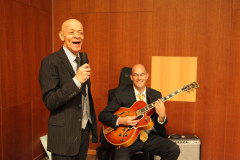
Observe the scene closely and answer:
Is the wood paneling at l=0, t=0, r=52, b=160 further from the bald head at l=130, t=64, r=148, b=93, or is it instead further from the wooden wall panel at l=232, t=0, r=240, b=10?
the wooden wall panel at l=232, t=0, r=240, b=10

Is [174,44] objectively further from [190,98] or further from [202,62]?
[190,98]

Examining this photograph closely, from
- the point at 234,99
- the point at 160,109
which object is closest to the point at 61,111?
the point at 160,109

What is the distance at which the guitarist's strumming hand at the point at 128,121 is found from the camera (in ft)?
8.04

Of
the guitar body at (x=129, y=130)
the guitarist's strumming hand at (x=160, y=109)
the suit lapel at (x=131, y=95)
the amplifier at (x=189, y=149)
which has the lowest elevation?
the amplifier at (x=189, y=149)

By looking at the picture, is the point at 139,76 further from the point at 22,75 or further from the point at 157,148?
the point at 22,75

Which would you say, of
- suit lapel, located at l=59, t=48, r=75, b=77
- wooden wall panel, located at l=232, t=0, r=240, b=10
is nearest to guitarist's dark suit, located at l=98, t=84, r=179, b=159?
suit lapel, located at l=59, t=48, r=75, b=77

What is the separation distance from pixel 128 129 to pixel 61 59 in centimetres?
124

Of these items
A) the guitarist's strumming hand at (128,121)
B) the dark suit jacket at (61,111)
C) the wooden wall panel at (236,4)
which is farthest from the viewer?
the wooden wall panel at (236,4)

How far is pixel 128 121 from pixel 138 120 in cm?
11

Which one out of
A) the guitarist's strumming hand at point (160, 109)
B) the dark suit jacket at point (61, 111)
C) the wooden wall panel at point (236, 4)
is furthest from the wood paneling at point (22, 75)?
the wooden wall panel at point (236, 4)

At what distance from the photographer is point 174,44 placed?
11.3 ft

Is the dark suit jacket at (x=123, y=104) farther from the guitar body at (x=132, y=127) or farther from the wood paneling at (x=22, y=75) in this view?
the wood paneling at (x=22, y=75)

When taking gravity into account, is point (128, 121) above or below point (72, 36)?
below

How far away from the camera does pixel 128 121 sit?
8.04ft
